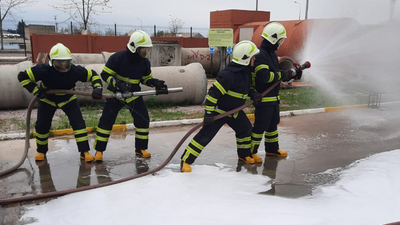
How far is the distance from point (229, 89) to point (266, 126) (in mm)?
870

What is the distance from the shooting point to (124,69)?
5.00 metres

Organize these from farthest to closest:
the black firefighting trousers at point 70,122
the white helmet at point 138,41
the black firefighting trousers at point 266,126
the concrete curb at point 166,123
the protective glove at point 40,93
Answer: the concrete curb at point 166,123 → the black firefighting trousers at point 266,126 → the black firefighting trousers at point 70,122 → the white helmet at point 138,41 → the protective glove at point 40,93

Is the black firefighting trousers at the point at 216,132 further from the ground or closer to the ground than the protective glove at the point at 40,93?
closer to the ground

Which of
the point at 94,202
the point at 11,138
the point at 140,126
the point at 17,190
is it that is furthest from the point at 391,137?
the point at 11,138

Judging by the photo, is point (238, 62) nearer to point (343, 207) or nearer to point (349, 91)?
point (343, 207)

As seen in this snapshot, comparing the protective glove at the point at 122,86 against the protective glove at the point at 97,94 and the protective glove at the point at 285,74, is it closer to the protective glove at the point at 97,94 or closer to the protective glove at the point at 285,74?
the protective glove at the point at 97,94

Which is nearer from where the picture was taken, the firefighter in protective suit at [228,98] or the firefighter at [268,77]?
the firefighter in protective suit at [228,98]

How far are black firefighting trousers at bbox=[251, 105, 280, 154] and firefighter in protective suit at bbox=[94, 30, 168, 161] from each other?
1.36 m

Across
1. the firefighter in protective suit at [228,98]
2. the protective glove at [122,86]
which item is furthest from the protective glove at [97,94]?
the firefighter in protective suit at [228,98]

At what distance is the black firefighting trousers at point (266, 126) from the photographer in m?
5.06

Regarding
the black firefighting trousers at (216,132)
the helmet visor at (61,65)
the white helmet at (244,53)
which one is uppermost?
the white helmet at (244,53)

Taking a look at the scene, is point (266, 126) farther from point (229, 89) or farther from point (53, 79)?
point (53, 79)

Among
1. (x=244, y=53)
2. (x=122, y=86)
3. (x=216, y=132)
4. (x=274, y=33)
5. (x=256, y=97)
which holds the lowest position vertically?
(x=216, y=132)

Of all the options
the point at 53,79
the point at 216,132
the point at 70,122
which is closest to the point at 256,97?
the point at 216,132
